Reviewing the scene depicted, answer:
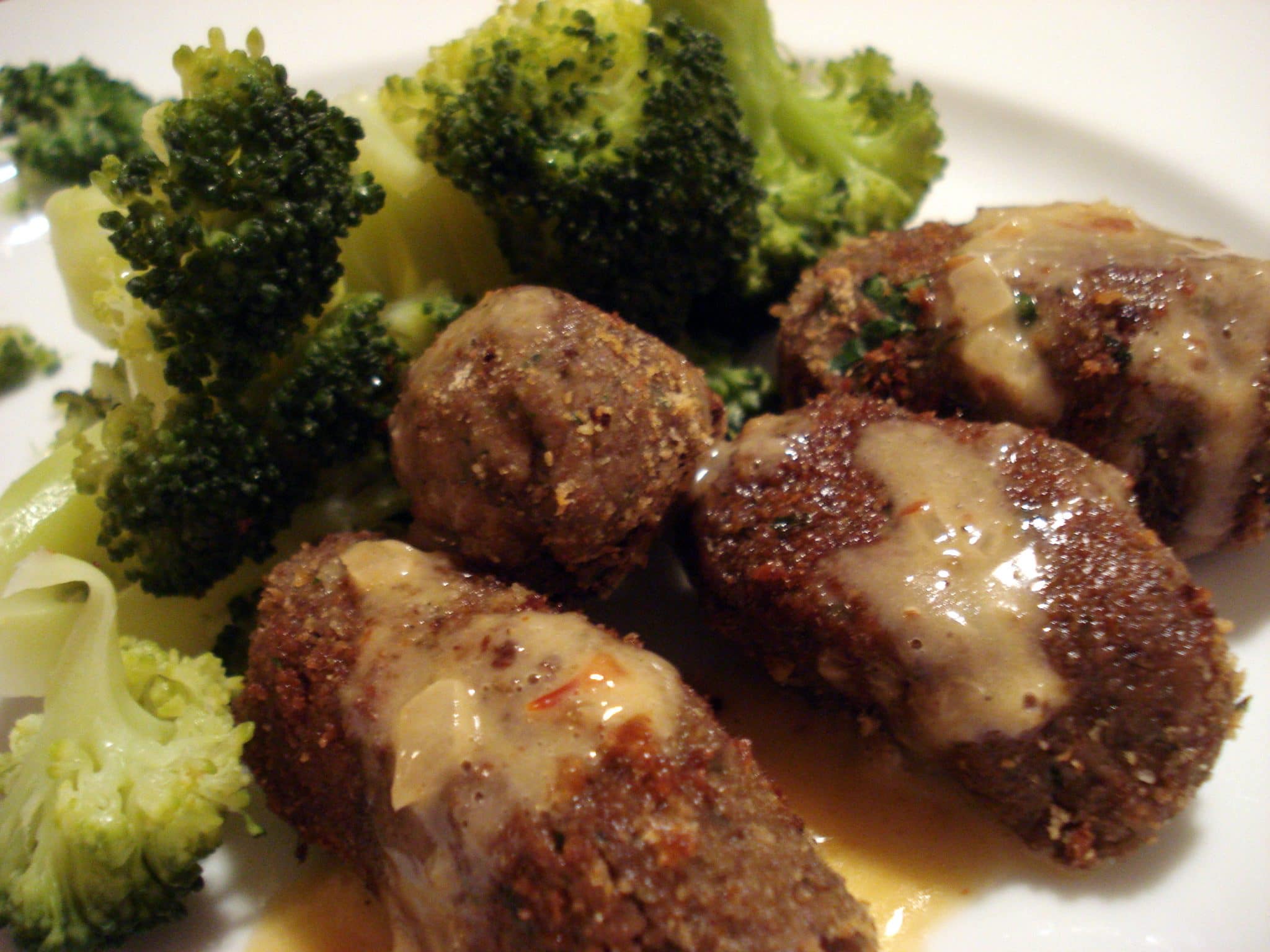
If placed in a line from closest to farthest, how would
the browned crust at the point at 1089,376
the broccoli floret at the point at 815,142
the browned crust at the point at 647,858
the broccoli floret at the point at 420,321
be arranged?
the browned crust at the point at 647,858
the browned crust at the point at 1089,376
the broccoli floret at the point at 420,321
the broccoli floret at the point at 815,142

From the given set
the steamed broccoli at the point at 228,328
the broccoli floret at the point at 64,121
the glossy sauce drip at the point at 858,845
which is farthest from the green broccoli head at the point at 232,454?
the broccoli floret at the point at 64,121

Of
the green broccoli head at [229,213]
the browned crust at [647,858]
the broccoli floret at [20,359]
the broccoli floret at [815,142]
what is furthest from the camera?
the broccoli floret at [20,359]

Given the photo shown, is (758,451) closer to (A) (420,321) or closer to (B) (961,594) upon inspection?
(B) (961,594)

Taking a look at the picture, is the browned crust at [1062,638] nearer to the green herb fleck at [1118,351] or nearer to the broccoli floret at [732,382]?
the green herb fleck at [1118,351]

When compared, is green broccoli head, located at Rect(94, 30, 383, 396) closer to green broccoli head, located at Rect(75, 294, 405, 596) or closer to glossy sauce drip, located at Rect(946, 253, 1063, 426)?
green broccoli head, located at Rect(75, 294, 405, 596)

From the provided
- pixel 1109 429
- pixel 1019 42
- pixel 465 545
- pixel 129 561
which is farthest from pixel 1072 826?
pixel 1019 42

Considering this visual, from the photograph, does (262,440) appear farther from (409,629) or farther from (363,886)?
(363,886)

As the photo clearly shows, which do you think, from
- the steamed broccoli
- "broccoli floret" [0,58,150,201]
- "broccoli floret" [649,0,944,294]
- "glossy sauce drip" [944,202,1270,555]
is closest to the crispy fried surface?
the steamed broccoli

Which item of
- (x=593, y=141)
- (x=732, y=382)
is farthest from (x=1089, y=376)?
(x=593, y=141)
